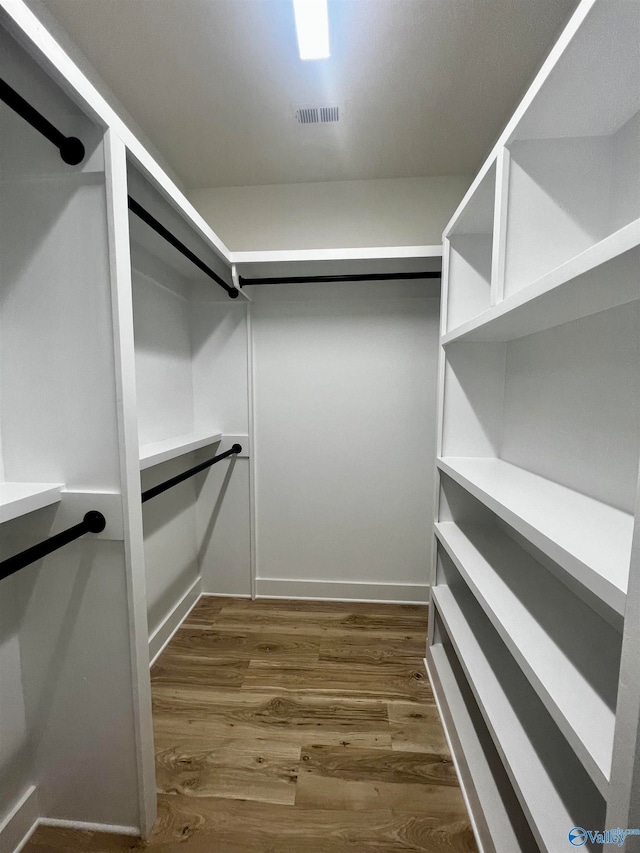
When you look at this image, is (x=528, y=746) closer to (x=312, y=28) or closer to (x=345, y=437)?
(x=345, y=437)

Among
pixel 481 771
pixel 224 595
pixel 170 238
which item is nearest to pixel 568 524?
pixel 481 771

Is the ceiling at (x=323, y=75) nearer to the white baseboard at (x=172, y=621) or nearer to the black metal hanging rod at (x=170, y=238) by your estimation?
the black metal hanging rod at (x=170, y=238)

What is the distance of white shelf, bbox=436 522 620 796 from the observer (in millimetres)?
596

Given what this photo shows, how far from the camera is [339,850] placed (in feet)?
3.20

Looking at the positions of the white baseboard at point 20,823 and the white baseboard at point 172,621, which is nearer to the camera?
the white baseboard at point 20,823

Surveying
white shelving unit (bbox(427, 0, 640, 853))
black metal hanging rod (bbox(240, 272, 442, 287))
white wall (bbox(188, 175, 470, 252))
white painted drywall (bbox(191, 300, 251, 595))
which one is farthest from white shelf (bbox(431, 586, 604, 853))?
Result: white wall (bbox(188, 175, 470, 252))

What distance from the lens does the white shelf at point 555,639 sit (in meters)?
0.60

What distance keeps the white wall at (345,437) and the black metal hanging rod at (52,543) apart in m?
1.24

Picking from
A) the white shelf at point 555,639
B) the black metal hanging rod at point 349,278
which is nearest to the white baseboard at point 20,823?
the white shelf at point 555,639

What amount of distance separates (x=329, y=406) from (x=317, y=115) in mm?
1337

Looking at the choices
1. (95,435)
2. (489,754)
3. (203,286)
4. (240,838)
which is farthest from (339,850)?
(203,286)

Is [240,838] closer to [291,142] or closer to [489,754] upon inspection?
[489,754]

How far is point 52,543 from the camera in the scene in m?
0.76

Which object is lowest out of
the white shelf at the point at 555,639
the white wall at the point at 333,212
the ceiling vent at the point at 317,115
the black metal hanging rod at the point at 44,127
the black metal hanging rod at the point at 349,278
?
the white shelf at the point at 555,639
